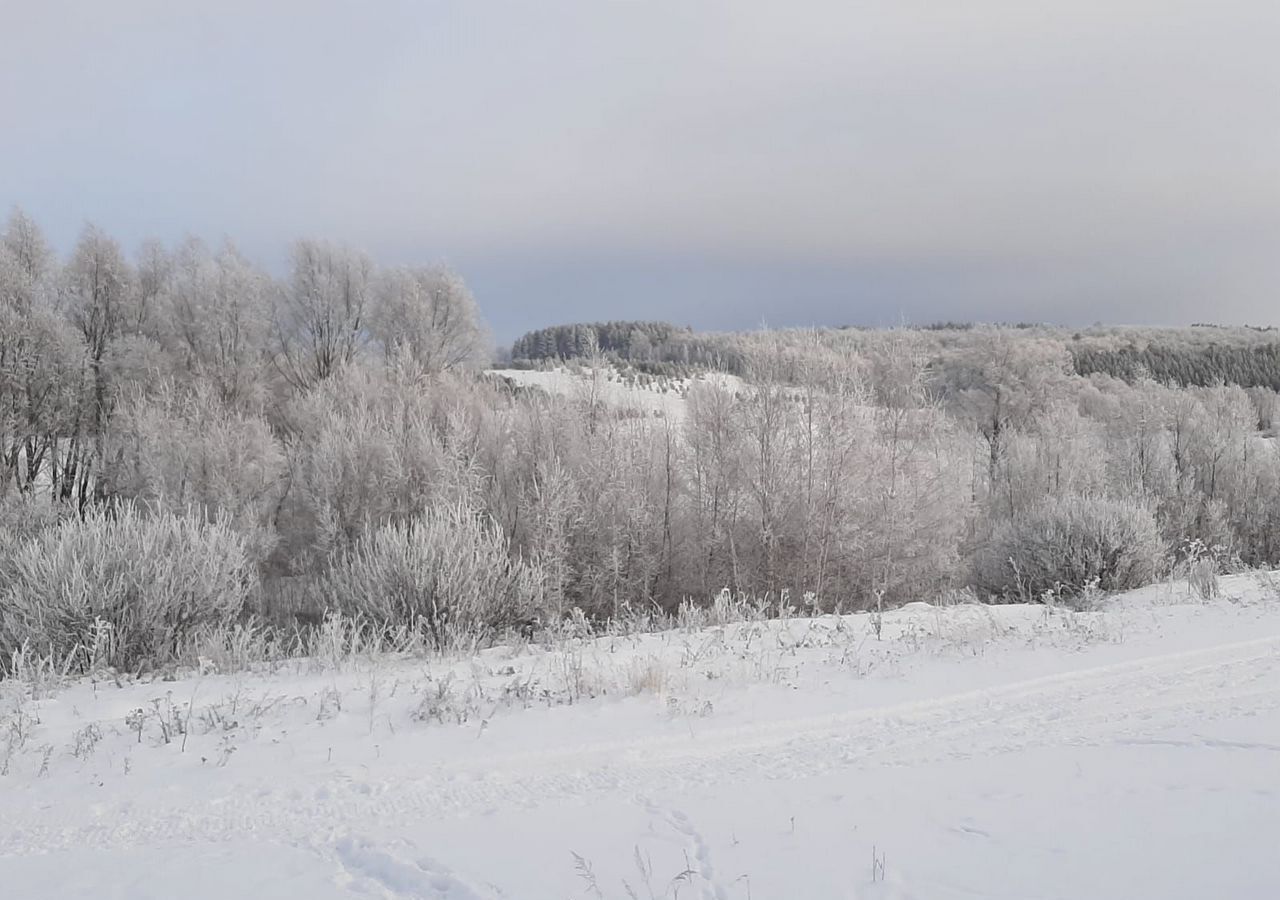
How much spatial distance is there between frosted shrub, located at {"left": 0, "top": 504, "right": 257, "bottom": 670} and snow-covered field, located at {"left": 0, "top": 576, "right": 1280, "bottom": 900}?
7.61 feet

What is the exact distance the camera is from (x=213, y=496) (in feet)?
80.4

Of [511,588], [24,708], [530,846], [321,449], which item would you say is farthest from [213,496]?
[530,846]

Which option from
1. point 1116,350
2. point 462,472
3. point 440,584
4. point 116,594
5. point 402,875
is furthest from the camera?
point 1116,350

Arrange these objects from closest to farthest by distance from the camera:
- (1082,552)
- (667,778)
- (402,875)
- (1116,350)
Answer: (402,875) < (667,778) < (1082,552) < (1116,350)

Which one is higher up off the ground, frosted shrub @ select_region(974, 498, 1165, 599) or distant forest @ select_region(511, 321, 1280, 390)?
distant forest @ select_region(511, 321, 1280, 390)

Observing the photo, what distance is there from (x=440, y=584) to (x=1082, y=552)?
13575 mm

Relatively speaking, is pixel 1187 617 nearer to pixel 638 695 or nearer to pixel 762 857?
pixel 638 695

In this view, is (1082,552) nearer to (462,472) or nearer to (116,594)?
(462,472)

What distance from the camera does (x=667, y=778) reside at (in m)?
5.39

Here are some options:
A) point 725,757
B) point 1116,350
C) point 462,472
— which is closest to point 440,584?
point 725,757

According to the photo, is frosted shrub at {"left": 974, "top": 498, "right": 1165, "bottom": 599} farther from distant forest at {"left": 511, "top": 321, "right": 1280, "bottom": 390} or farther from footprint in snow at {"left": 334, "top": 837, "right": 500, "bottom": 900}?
distant forest at {"left": 511, "top": 321, "right": 1280, "bottom": 390}

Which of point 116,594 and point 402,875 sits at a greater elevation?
point 402,875

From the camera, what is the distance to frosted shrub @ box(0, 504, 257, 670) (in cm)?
992

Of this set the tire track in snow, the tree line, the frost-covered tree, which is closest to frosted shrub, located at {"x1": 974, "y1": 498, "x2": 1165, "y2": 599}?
the tree line
